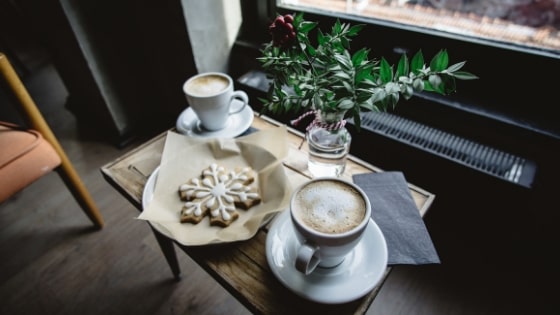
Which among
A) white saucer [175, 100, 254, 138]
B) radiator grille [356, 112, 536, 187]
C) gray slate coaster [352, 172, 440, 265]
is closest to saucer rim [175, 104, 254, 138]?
white saucer [175, 100, 254, 138]

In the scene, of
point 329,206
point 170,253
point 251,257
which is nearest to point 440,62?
point 329,206

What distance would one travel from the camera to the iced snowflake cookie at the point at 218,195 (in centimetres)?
73

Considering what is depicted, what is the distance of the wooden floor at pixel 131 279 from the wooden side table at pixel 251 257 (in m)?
0.53

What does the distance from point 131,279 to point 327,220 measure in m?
1.00

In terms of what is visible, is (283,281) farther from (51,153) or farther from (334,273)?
(51,153)

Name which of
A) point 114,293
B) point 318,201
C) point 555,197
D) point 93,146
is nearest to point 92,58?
point 93,146

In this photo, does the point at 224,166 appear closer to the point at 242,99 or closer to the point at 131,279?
the point at 242,99

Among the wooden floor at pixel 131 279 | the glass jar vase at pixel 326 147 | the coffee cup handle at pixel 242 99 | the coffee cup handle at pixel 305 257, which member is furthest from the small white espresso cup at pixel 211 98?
the wooden floor at pixel 131 279

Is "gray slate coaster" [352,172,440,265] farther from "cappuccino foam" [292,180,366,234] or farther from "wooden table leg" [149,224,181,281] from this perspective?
"wooden table leg" [149,224,181,281]

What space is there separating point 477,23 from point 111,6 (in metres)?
1.47

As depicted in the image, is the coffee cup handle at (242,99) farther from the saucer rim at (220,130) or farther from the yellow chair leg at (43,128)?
the yellow chair leg at (43,128)

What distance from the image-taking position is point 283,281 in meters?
0.60

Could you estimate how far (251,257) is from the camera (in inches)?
26.8

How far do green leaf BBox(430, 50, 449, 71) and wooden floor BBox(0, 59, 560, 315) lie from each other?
33.8 inches
